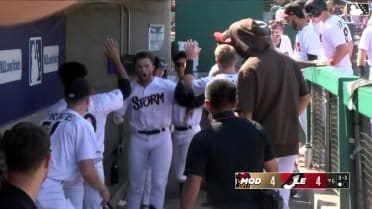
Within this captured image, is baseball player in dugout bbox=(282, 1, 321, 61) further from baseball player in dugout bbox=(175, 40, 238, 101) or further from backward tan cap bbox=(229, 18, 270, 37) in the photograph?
backward tan cap bbox=(229, 18, 270, 37)

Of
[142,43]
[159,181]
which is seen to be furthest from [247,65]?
[142,43]


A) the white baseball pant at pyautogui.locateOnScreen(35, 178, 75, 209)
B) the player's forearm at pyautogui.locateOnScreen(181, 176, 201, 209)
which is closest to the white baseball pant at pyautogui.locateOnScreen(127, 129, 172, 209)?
the white baseball pant at pyautogui.locateOnScreen(35, 178, 75, 209)

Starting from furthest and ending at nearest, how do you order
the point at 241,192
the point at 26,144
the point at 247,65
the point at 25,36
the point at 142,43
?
the point at 142,43 < the point at 25,36 < the point at 247,65 < the point at 241,192 < the point at 26,144

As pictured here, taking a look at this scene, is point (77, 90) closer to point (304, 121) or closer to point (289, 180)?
point (289, 180)

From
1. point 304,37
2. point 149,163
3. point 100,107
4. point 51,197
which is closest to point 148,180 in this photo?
point 149,163

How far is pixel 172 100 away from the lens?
5.95 meters

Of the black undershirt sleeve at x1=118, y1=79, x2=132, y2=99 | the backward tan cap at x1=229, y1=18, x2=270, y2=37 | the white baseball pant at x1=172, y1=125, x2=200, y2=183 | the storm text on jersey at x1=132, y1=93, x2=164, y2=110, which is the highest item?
the backward tan cap at x1=229, y1=18, x2=270, y2=37

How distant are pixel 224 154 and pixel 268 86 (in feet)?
3.92

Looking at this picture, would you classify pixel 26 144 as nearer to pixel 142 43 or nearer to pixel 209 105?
pixel 209 105

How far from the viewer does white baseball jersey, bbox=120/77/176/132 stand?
5879 millimetres

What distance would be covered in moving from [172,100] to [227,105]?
95.5 inches

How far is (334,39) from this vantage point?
22.6ft

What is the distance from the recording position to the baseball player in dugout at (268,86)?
4418mm

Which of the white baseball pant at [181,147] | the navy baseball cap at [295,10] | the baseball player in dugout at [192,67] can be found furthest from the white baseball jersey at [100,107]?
the navy baseball cap at [295,10]
